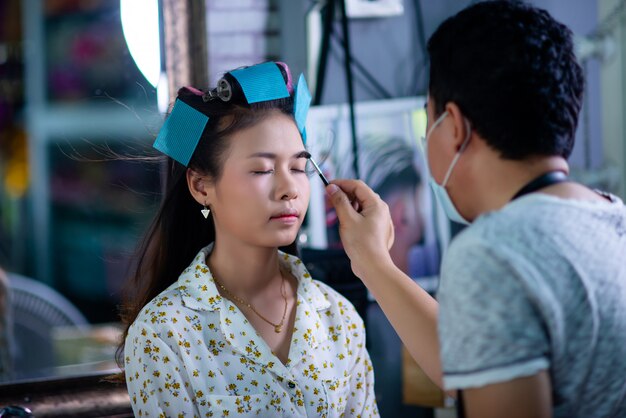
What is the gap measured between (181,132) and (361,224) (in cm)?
48

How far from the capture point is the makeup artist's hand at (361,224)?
143 cm

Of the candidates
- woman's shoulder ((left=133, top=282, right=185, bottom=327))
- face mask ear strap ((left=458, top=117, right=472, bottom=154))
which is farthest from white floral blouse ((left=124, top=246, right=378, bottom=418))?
face mask ear strap ((left=458, top=117, right=472, bottom=154))

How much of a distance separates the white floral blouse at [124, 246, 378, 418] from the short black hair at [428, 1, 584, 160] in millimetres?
727

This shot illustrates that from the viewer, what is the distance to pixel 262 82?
5.46 feet

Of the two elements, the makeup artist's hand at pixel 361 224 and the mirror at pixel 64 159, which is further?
the mirror at pixel 64 159

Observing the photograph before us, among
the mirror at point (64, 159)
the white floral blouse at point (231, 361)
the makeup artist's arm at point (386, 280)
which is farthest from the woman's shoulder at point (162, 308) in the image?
the mirror at point (64, 159)

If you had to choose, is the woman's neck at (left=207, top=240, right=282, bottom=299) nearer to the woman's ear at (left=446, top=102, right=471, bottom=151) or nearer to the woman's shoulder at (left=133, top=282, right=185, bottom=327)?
the woman's shoulder at (left=133, top=282, right=185, bottom=327)

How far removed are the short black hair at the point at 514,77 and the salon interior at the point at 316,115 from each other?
95 centimetres

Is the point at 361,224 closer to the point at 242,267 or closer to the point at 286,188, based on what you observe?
the point at 286,188

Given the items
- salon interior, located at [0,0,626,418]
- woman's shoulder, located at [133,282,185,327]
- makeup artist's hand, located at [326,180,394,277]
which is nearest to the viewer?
makeup artist's hand, located at [326,180,394,277]

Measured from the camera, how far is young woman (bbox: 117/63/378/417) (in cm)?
152

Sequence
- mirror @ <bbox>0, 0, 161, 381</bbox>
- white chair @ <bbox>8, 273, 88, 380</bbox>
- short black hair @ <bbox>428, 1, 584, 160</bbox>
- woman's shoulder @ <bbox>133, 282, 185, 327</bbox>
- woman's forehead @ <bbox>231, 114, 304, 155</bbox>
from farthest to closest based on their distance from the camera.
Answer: mirror @ <bbox>0, 0, 161, 381</bbox> < white chair @ <bbox>8, 273, 88, 380</bbox> < woman's forehead @ <bbox>231, 114, 304, 155</bbox> < woman's shoulder @ <bbox>133, 282, 185, 327</bbox> < short black hair @ <bbox>428, 1, 584, 160</bbox>

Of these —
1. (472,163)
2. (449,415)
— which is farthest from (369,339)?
(472,163)

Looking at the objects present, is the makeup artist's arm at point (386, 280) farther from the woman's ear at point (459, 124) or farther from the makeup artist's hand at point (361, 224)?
the woman's ear at point (459, 124)
